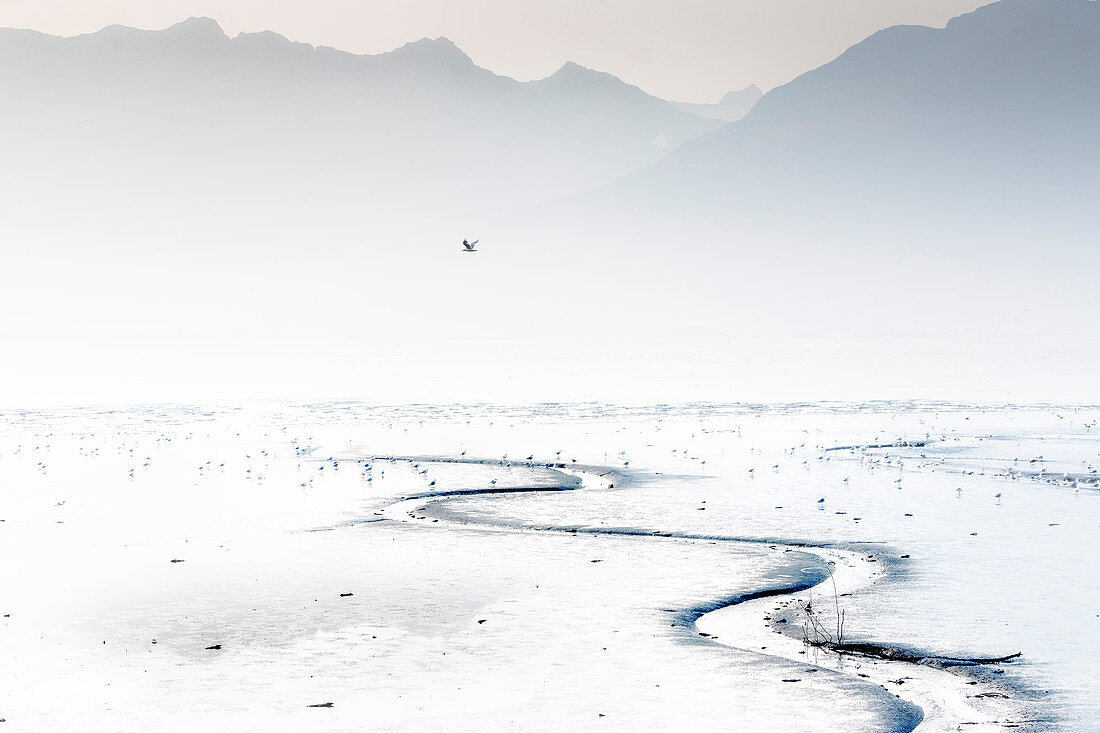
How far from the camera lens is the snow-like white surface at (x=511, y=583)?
12.5 metres

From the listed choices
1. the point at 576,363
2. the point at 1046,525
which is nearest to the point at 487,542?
the point at 1046,525

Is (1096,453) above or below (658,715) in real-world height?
above

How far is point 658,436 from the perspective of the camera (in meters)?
38.8

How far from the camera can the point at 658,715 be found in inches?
474

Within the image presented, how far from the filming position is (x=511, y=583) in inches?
701

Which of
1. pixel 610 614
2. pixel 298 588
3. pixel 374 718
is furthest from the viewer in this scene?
pixel 298 588

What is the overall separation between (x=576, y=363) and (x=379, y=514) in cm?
8166

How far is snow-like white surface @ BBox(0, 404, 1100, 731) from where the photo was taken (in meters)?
12.5

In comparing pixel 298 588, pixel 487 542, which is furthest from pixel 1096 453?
pixel 298 588

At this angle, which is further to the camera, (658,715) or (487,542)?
Result: (487,542)

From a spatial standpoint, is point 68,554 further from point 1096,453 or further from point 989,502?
point 1096,453

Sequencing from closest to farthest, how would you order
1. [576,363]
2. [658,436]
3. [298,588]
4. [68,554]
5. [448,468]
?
[298,588] < [68,554] < [448,468] < [658,436] < [576,363]

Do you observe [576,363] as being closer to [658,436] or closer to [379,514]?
[658,436]

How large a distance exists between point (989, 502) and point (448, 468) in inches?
541
